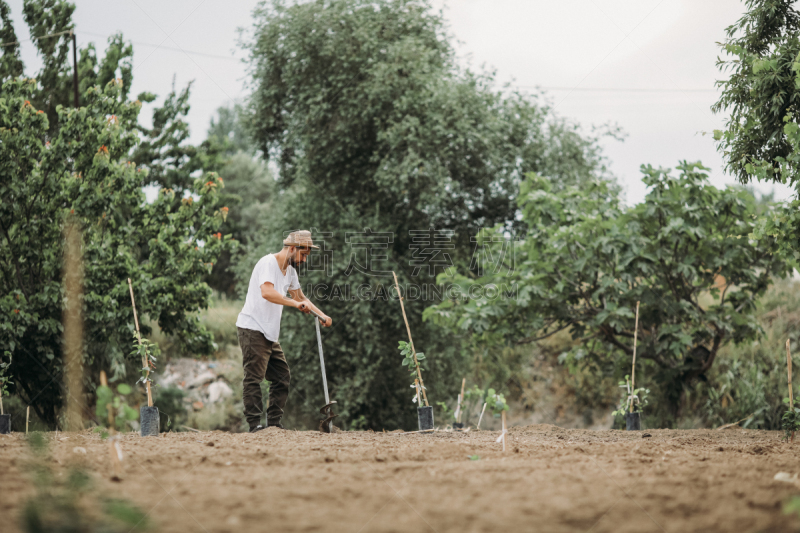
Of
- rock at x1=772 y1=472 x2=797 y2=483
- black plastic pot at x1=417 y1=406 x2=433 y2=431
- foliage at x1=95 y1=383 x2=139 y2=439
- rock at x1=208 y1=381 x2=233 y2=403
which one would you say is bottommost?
rock at x1=208 y1=381 x2=233 y2=403

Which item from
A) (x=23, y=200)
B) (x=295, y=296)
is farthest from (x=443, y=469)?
(x=23, y=200)

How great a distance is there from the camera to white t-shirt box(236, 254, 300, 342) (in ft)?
14.6

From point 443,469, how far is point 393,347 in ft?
23.7

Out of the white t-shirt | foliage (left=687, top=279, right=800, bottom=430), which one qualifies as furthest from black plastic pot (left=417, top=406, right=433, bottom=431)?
foliage (left=687, top=279, right=800, bottom=430)

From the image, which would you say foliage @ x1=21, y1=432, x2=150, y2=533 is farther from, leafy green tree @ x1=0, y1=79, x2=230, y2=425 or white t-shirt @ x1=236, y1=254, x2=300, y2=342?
leafy green tree @ x1=0, y1=79, x2=230, y2=425

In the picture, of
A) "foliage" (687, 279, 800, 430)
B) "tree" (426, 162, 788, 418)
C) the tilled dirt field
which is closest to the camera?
the tilled dirt field

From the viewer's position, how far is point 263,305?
177 inches

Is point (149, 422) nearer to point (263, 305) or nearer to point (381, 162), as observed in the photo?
point (263, 305)

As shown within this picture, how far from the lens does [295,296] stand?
4.80 meters

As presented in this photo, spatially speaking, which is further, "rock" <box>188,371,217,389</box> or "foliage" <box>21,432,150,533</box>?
"rock" <box>188,371,217,389</box>

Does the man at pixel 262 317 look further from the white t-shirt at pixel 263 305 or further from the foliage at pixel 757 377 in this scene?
the foliage at pixel 757 377

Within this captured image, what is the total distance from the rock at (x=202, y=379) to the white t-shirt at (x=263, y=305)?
22.6 ft

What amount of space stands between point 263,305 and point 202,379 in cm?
709

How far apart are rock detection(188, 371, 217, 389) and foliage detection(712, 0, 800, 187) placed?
9.02 metres
